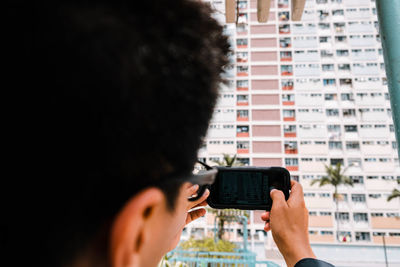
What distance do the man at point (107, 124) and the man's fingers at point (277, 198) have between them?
Answer: 29cm

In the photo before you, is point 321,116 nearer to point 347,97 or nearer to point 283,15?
point 347,97

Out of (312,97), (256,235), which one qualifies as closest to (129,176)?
(256,235)

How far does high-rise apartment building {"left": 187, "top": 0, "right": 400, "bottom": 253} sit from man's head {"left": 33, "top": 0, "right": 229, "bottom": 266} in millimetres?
16323

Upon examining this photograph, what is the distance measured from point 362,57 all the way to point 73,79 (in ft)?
74.5

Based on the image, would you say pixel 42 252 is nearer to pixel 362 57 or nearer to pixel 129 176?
pixel 129 176

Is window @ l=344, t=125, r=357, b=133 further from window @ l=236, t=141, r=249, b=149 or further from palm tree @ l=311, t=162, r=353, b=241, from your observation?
window @ l=236, t=141, r=249, b=149

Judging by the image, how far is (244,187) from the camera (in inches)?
22.6

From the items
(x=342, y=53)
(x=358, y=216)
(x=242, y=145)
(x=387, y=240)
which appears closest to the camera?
(x=387, y=240)

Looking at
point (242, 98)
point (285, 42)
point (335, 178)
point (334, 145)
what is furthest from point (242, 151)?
point (285, 42)

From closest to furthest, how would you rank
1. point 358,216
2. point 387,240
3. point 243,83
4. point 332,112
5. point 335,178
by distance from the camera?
point 335,178 → point 387,240 → point 358,216 → point 332,112 → point 243,83

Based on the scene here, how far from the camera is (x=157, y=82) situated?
243 millimetres

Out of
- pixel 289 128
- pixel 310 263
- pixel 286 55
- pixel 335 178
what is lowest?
pixel 335 178

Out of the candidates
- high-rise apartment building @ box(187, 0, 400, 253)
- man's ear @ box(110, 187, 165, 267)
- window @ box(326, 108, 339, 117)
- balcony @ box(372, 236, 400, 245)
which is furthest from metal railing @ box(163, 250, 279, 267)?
balcony @ box(372, 236, 400, 245)

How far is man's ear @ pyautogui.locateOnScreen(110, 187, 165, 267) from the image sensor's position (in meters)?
0.23
